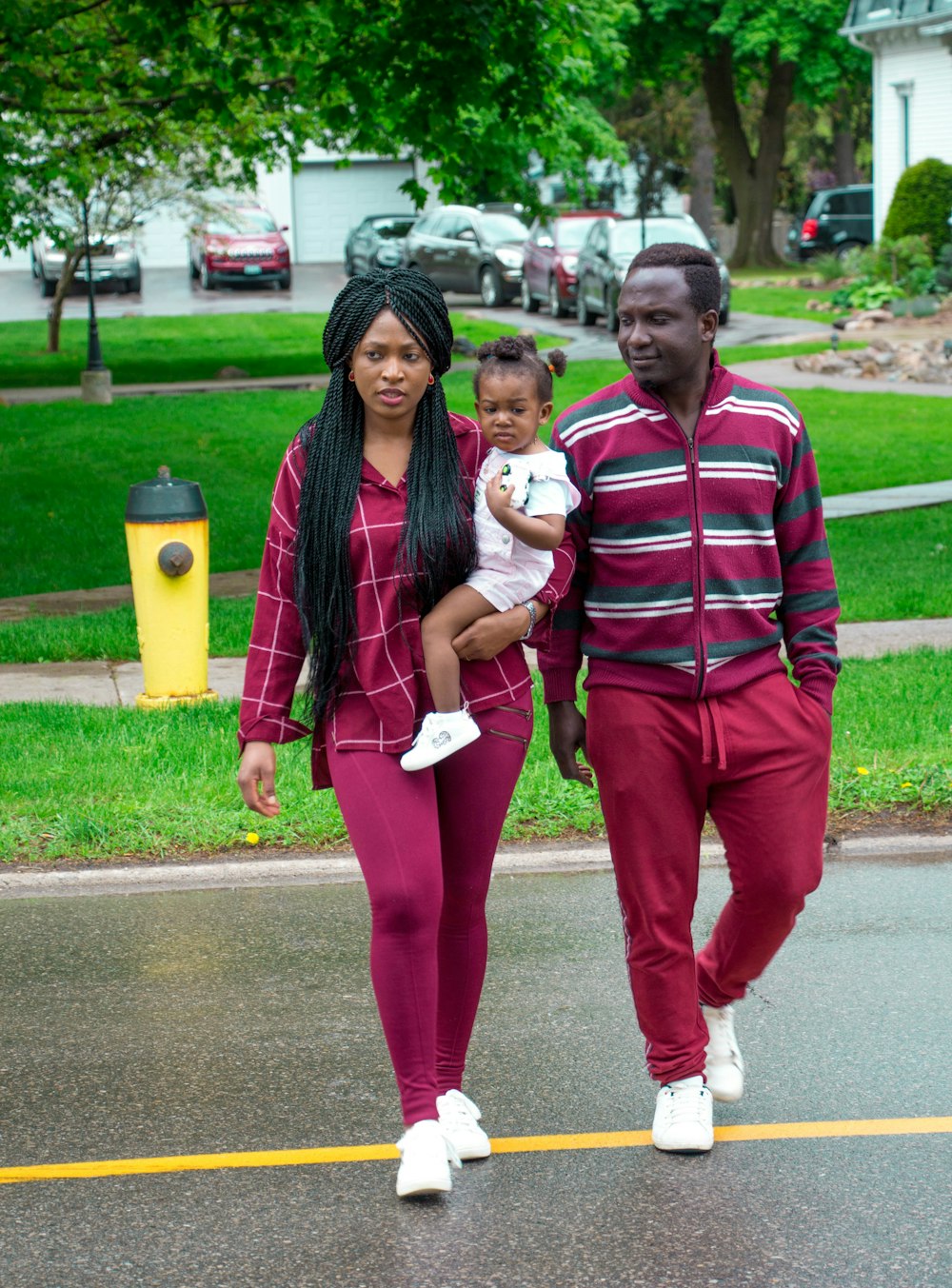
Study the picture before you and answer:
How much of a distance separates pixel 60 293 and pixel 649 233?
883 cm

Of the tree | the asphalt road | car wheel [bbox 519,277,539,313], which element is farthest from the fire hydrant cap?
the tree

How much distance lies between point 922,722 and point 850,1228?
420 cm

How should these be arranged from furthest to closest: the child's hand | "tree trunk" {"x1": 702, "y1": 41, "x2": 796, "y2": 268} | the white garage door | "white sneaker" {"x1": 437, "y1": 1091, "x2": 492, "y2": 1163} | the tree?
1. the white garage door
2. "tree trunk" {"x1": 702, "y1": 41, "x2": 796, "y2": 268}
3. the tree
4. "white sneaker" {"x1": 437, "y1": 1091, "x2": 492, "y2": 1163}
5. the child's hand

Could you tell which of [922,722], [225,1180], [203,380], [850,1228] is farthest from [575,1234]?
[203,380]

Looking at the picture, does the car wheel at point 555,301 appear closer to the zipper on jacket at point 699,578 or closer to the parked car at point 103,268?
the parked car at point 103,268

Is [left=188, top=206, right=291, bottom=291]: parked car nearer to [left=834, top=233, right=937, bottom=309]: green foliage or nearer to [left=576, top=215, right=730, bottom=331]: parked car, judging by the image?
[left=576, top=215, right=730, bottom=331]: parked car

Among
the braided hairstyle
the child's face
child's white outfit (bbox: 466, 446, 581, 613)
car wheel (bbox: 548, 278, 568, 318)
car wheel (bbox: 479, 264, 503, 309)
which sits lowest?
child's white outfit (bbox: 466, 446, 581, 613)

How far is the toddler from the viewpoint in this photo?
11.9 feet

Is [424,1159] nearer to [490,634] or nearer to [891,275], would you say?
[490,634]

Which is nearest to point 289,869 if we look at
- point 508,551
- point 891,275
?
point 508,551

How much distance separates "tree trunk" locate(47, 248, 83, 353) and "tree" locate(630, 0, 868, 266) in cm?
1879

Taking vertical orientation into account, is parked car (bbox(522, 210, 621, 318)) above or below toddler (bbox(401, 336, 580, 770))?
above

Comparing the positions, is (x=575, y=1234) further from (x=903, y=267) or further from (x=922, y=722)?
(x=903, y=267)

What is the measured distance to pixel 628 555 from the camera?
3.88 meters
